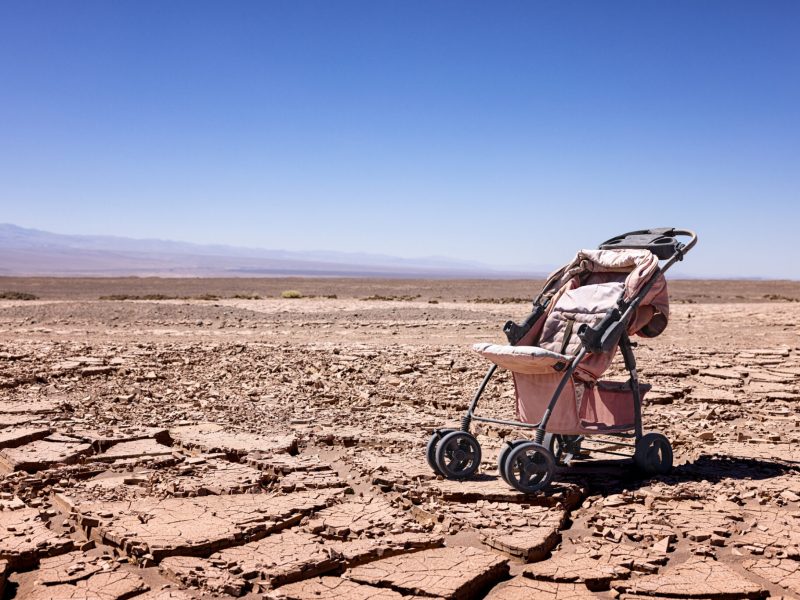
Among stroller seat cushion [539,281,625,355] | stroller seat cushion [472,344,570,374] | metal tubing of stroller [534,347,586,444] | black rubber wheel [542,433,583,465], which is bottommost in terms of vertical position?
black rubber wheel [542,433,583,465]

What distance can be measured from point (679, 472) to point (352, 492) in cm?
242

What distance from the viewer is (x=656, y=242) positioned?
240 inches

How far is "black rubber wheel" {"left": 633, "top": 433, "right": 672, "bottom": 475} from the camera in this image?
561 centimetres

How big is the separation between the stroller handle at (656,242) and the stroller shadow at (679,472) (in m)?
1.60

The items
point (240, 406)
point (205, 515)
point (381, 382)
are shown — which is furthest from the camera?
point (381, 382)

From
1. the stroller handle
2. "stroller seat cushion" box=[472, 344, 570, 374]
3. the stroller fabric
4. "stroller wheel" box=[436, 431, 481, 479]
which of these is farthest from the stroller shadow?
the stroller handle

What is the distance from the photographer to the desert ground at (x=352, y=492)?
151 inches

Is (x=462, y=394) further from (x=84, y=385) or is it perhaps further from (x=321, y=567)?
(x=321, y=567)

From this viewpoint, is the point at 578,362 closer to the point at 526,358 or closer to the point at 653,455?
the point at 526,358

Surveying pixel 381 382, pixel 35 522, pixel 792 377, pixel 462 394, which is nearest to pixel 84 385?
pixel 381 382

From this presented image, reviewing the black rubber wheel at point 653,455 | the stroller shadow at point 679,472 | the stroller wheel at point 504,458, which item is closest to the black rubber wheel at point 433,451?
the stroller wheel at point 504,458

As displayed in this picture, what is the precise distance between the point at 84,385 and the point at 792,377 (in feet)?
28.7

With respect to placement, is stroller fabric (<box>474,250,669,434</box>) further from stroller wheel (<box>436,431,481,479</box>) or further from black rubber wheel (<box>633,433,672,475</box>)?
stroller wheel (<box>436,431,481,479</box>)

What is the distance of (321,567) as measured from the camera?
389 centimetres
